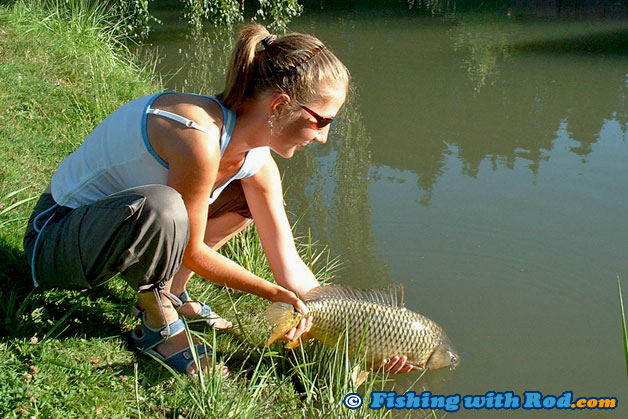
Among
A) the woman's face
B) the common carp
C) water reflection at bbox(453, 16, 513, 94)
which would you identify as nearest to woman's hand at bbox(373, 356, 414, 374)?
the common carp

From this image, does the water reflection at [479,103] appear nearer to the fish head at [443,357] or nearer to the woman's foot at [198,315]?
the fish head at [443,357]

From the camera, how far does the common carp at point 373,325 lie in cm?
260

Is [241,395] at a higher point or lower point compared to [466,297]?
higher

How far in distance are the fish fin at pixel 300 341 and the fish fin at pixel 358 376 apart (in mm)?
217

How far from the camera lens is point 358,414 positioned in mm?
2338

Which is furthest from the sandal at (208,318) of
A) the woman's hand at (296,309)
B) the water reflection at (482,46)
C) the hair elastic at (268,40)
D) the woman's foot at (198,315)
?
the water reflection at (482,46)

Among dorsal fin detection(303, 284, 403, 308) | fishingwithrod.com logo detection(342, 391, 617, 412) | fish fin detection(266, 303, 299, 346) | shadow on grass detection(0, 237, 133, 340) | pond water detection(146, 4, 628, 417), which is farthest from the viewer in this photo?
pond water detection(146, 4, 628, 417)

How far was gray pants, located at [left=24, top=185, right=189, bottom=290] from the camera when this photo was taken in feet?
6.50

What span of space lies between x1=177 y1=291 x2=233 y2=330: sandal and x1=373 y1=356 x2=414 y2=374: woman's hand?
22.8 inches

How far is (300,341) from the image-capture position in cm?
261

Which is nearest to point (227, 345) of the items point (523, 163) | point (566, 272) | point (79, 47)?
point (566, 272)

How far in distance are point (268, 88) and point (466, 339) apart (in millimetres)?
1599

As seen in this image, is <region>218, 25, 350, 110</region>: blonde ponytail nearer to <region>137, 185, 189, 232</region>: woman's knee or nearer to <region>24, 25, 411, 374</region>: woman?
<region>24, 25, 411, 374</region>: woman

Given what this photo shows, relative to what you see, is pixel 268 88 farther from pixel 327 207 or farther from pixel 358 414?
pixel 327 207
